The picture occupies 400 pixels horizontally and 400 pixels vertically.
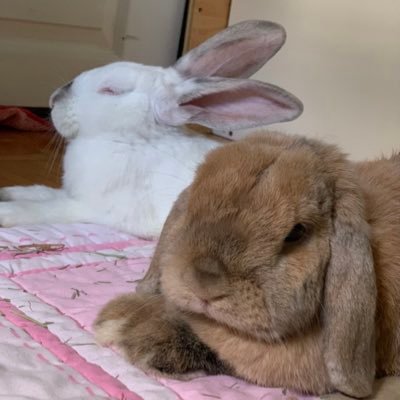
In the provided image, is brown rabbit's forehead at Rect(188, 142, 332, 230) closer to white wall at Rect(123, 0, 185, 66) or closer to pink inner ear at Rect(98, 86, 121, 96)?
pink inner ear at Rect(98, 86, 121, 96)

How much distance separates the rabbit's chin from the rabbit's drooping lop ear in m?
0.20

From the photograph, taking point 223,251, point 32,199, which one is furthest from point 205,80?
point 223,251

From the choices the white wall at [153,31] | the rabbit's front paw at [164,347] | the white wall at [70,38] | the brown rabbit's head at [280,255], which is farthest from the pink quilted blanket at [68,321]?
the white wall at [153,31]

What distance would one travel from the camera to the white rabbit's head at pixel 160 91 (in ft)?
5.82

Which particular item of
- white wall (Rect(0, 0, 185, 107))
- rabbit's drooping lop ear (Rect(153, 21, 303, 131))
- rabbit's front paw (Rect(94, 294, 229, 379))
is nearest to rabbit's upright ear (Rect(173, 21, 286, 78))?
rabbit's drooping lop ear (Rect(153, 21, 303, 131))

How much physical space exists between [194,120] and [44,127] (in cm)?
110

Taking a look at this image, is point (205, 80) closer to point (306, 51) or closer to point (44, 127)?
point (44, 127)

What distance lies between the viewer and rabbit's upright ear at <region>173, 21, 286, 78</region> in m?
1.77

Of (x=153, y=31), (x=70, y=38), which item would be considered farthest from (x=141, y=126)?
(x=153, y=31)

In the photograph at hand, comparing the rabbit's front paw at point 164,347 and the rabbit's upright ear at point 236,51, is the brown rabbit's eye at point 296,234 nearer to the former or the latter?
the rabbit's front paw at point 164,347

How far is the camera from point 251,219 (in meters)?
0.91

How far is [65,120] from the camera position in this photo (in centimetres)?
186

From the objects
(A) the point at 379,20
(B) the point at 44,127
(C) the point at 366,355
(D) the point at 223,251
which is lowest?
(B) the point at 44,127

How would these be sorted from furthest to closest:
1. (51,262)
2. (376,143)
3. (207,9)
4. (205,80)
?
(207,9), (376,143), (205,80), (51,262)
